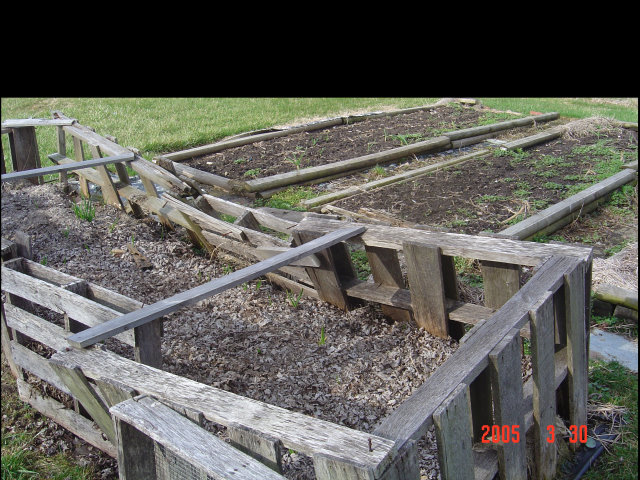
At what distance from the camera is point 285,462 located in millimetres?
3008

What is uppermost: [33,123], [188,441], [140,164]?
[33,123]

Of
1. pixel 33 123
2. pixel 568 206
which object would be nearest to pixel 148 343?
pixel 33 123

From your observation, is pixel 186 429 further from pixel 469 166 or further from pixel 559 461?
pixel 469 166

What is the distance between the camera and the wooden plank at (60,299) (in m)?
2.98

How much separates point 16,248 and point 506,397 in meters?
3.05

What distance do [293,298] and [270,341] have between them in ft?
1.89

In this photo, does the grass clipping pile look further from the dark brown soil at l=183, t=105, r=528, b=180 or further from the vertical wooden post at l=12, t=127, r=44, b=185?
the dark brown soil at l=183, t=105, r=528, b=180

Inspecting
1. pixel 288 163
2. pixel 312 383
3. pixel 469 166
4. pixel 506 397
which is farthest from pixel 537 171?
pixel 506 397

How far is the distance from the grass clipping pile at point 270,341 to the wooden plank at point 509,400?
0.49m

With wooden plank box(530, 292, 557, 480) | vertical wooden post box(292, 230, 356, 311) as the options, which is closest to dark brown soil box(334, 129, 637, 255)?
vertical wooden post box(292, 230, 356, 311)

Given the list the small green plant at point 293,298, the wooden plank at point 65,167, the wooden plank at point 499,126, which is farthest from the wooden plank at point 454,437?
the wooden plank at point 499,126

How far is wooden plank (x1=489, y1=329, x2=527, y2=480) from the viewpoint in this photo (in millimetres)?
2432
